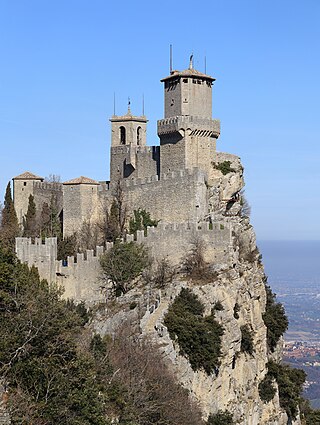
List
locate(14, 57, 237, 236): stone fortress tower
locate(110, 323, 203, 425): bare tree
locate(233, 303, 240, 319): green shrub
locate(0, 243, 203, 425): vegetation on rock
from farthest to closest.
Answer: locate(14, 57, 237, 236): stone fortress tower → locate(233, 303, 240, 319): green shrub → locate(110, 323, 203, 425): bare tree → locate(0, 243, 203, 425): vegetation on rock

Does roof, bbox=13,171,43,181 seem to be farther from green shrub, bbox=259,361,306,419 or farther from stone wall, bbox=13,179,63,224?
green shrub, bbox=259,361,306,419

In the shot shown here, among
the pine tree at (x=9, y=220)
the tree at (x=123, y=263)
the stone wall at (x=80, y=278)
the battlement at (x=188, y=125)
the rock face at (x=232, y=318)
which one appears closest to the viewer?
the rock face at (x=232, y=318)

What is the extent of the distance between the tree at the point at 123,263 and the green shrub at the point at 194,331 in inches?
150

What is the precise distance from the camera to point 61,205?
52.8 m

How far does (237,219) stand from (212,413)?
40.0 ft

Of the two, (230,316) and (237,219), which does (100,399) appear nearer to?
(230,316)

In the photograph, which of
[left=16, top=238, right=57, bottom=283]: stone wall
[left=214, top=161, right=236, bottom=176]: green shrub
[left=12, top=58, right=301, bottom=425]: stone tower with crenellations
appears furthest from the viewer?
[left=214, top=161, right=236, bottom=176]: green shrub

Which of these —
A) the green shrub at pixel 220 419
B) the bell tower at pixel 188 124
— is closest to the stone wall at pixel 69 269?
the bell tower at pixel 188 124

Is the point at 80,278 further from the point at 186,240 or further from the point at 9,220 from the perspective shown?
the point at 9,220

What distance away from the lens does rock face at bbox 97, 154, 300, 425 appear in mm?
39069

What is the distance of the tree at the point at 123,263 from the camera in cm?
4406

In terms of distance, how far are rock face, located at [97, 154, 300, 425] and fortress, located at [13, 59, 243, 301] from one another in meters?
0.20

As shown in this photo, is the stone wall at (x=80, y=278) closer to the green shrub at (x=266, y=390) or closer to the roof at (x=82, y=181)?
the roof at (x=82, y=181)

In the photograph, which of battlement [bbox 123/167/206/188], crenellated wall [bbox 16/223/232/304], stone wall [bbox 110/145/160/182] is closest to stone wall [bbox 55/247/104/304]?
crenellated wall [bbox 16/223/232/304]
